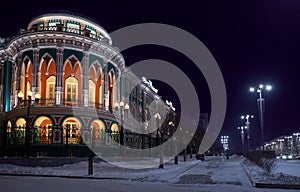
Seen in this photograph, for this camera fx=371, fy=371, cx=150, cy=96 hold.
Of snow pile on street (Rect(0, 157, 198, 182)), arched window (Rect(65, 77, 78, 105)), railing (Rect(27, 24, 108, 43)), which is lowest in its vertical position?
snow pile on street (Rect(0, 157, 198, 182))

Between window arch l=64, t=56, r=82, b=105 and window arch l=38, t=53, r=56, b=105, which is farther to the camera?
window arch l=64, t=56, r=82, b=105

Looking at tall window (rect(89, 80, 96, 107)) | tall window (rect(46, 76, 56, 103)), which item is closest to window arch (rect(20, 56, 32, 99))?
tall window (rect(46, 76, 56, 103))

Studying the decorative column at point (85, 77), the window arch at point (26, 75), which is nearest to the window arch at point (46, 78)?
the window arch at point (26, 75)

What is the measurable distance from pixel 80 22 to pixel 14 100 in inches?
445

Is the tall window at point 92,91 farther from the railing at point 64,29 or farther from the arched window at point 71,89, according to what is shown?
the railing at point 64,29

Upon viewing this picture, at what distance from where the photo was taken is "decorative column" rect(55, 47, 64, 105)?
3772 centimetres

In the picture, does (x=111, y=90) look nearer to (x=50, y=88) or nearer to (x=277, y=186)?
(x=50, y=88)

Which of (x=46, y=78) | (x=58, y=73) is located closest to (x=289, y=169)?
(x=58, y=73)

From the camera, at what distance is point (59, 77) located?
38031mm

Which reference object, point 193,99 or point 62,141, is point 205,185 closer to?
point 62,141

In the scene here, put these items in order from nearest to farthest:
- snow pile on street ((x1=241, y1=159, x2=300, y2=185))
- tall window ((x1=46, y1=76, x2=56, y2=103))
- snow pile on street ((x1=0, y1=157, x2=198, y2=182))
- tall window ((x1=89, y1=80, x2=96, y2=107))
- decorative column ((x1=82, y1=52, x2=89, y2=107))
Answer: snow pile on street ((x1=241, y1=159, x2=300, y2=185))
snow pile on street ((x1=0, y1=157, x2=198, y2=182))
decorative column ((x1=82, y1=52, x2=89, y2=107))
tall window ((x1=46, y1=76, x2=56, y2=103))
tall window ((x1=89, y1=80, x2=96, y2=107))

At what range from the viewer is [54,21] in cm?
4069

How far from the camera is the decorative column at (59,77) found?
37.7 metres

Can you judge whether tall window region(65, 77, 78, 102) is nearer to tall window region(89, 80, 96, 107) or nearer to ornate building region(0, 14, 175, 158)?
ornate building region(0, 14, 175, 158)
